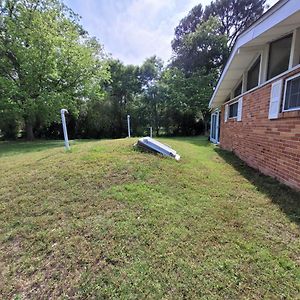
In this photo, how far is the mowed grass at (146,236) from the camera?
1.63m

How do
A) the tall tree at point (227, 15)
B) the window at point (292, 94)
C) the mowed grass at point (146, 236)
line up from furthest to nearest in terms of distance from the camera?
the tall tree at point (227, 15) < the window at point (292, 94) < the mowed grass at point (146, 236)

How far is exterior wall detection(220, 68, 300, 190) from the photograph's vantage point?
320 centimetres

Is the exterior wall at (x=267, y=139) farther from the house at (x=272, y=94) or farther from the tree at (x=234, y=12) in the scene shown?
the tree at (x=234, y=12)

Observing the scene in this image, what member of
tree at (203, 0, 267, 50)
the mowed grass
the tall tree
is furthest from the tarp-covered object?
tree at (203, 0, 267, 50)

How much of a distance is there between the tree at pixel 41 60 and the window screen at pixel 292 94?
1176cm

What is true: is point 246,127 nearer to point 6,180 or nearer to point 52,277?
point 52,277

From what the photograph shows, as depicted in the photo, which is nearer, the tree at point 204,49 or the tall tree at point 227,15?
the tree at point 204,49

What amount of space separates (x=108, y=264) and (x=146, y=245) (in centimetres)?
42

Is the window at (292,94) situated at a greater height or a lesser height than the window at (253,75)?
lesser

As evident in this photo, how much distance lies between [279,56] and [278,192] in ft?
9.58

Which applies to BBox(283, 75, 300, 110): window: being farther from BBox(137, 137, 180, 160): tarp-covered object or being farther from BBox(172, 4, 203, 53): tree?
BBox(172, 4, 203, 53): tree

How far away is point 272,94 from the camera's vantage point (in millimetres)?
3939

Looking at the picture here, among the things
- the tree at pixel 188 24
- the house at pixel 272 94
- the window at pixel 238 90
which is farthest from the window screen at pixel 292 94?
the tree at pixel 188 24

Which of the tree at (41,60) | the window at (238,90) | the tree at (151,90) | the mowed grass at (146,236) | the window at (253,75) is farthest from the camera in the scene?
the tree at (151,90)
